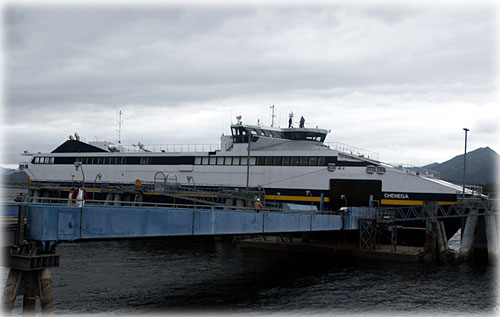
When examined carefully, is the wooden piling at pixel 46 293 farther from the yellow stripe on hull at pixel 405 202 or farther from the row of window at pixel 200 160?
the row of window at pixel 200 160

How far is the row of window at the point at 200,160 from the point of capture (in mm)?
47906

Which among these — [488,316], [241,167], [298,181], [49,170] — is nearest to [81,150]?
[49,170]

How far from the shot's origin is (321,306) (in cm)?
2442

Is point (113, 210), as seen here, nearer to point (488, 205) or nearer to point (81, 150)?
point (488, 205)

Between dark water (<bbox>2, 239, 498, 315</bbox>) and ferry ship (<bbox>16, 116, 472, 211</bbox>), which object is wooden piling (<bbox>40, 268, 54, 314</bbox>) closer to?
dark water (<bbox>2, 239, 498, 315</bbox>)

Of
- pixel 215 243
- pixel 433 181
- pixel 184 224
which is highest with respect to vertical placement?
pixel 433 181

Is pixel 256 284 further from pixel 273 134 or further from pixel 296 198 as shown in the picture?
pixel 273 134

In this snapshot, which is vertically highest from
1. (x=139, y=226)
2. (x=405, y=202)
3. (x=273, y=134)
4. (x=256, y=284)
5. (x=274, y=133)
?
(x=274, y=133)

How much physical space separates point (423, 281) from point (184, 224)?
16.7 m

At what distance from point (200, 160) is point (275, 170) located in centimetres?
958

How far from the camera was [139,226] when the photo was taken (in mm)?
20859

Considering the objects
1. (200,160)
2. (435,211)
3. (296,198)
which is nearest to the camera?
(435,211)

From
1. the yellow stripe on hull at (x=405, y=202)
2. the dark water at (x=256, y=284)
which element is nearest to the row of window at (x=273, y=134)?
the yellow stripe on hull at (x=405, y=202)

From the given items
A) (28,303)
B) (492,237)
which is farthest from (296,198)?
(28,303)
